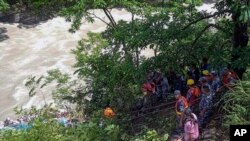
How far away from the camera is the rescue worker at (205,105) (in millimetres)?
8961

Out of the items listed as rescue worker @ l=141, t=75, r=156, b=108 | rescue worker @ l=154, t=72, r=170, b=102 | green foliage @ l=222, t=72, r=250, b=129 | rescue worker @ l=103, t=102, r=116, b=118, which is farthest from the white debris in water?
green foliage @ l=222, t=72, r=250, b=129

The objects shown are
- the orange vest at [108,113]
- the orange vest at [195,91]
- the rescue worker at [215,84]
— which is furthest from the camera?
the orange vest at [108,113]

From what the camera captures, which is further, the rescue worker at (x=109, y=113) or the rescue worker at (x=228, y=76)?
the rescue worker at (x=109, y=113)

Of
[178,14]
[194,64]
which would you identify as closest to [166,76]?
[194,64]

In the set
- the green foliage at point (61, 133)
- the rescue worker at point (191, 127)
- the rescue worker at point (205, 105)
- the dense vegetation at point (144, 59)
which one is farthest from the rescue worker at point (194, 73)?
the rescue worker at point (191, 127)

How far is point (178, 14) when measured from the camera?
10422 mm

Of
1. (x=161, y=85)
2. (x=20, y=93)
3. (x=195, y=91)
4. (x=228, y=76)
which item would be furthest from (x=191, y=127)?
(x=20, y=93)

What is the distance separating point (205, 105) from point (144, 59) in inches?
98.9

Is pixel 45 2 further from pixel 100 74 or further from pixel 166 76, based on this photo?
pixel 166 76

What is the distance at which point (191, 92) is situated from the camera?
31.1 feet

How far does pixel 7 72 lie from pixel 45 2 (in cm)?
535

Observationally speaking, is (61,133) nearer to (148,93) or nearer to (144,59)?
(148,93)

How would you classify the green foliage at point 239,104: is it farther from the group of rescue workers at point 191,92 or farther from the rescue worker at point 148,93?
the rescue worker at point 148,93

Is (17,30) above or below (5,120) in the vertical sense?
above
